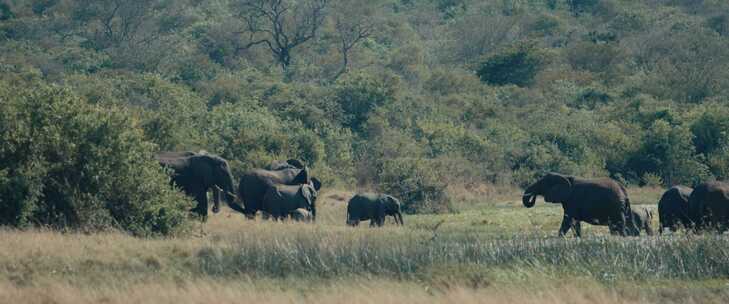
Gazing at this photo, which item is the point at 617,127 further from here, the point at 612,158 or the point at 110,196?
the point at 110,196

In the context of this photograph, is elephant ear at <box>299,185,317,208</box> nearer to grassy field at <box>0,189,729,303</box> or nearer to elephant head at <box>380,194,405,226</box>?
elephant head at <box>380,194,405,226</box>

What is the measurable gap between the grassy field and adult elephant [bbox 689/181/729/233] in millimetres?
3717

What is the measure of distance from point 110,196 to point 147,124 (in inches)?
427

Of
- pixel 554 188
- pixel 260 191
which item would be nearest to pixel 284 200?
pixel 260 191

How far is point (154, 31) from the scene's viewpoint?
277 feet

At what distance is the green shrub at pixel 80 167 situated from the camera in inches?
913

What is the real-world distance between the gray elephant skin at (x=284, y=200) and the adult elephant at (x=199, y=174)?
1.10m

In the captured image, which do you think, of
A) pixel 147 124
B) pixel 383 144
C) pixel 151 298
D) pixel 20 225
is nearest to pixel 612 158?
pixel 383 144

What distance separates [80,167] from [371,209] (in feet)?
29.7

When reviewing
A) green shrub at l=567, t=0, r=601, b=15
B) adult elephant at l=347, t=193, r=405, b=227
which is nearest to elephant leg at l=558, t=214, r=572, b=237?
adult elephant at l=347, t=193, r=405, b=227

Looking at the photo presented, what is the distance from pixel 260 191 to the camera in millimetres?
30438

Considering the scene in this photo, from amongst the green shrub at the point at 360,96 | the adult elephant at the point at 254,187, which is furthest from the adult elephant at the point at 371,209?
the green shrub at the point at 360,96

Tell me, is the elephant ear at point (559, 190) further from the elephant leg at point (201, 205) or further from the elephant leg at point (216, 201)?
the elephant leg at point (216, 201)

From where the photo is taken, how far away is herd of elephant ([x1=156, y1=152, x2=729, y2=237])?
997 inches
